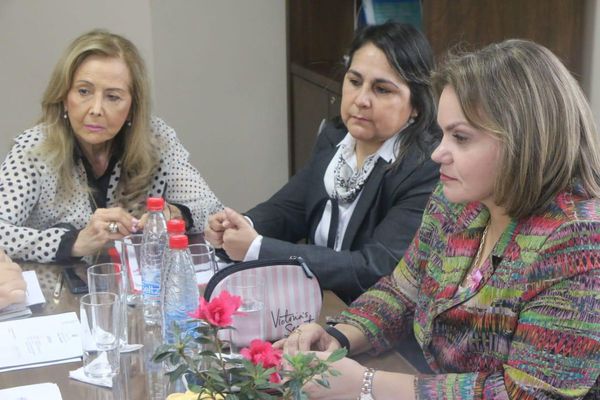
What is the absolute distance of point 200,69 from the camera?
394 centimetres

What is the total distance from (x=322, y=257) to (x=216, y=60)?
2.20 metres

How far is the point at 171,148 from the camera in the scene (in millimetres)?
2549

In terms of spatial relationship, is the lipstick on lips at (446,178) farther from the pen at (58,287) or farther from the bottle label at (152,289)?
the pen at (58,287)

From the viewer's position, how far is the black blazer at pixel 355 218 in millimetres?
1952

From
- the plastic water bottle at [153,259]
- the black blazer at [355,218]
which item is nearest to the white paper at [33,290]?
the plastic water bottle at [153,259]

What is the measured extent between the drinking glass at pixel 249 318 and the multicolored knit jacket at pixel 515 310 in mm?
241

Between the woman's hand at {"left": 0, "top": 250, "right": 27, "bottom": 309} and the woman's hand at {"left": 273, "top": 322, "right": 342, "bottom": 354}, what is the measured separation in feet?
1.92

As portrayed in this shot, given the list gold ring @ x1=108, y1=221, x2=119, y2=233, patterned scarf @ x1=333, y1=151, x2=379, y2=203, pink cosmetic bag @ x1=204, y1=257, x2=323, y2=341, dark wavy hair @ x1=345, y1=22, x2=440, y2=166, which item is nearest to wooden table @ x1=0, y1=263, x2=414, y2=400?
pink cosmetic bag @ x1=204, y1=257, x2=323, y2=341

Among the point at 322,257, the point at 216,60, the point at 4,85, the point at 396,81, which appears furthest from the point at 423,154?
the point at 4,85

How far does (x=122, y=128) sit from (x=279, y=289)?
1.09 meters

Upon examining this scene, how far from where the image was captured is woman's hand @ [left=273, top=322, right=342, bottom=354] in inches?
60.2

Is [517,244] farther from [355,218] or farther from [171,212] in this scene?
[171,212]

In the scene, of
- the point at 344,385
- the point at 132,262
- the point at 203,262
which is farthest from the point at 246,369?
the point at 132,262

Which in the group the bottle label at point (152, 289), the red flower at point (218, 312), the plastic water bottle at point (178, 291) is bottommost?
the bottle label at point (152, 289)
